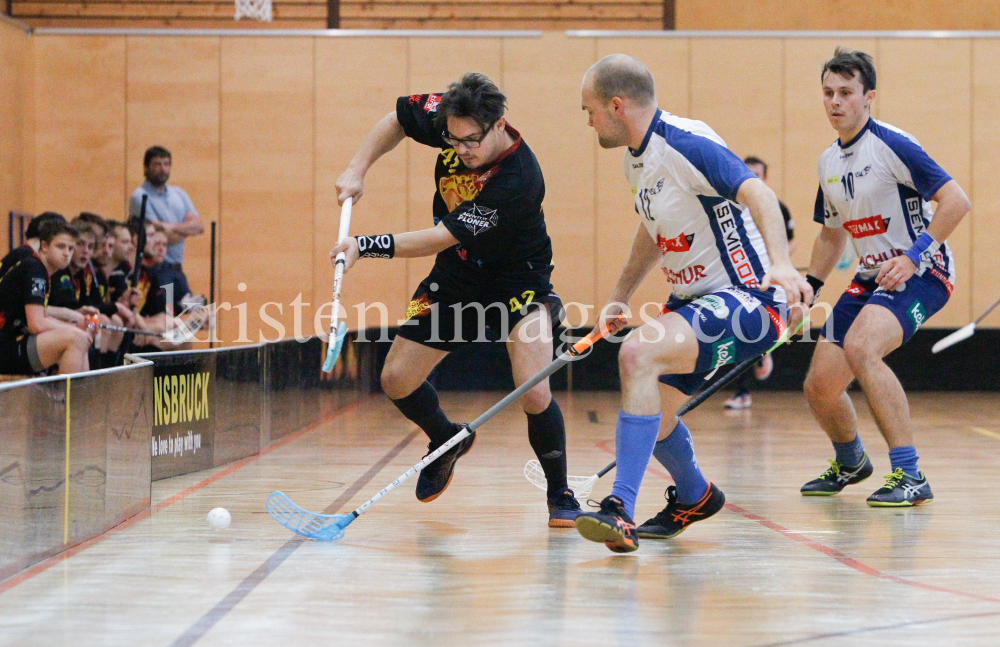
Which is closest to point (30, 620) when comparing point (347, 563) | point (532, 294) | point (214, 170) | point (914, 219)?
point (347, 563)

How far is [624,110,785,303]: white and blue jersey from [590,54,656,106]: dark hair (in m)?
0.12

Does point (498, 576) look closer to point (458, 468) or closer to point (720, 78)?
point (458, 468)

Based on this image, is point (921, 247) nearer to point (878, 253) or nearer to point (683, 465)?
point (878, 253)

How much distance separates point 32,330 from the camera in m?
6.04

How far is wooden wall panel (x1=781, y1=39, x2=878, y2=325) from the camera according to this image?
1069 cm

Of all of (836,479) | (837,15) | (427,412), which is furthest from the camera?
(837,15)

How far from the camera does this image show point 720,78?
10.7m

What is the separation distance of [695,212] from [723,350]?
43 centimetres

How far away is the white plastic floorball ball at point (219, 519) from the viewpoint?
3.63 m

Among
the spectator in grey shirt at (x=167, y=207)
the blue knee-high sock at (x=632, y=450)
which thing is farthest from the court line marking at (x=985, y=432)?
the spectator in grey shirt at (x=167, y=207)

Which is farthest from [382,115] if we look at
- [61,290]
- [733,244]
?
[733,244]

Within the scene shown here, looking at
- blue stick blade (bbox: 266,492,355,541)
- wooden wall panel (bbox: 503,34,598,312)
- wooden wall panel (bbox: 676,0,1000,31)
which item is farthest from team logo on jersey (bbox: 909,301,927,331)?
wooden wall panel (bbox: 676,0,1000,31)

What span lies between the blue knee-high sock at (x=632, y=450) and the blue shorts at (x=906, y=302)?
1516 mm

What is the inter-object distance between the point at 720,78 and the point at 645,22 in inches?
45.0
